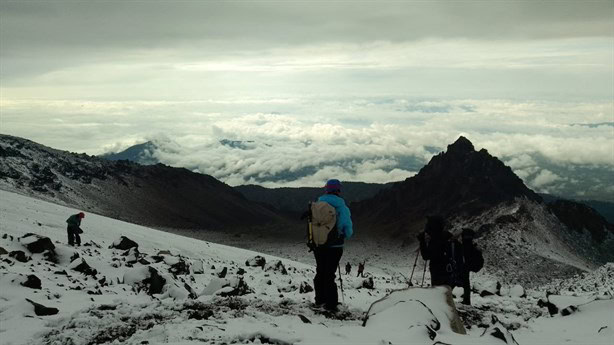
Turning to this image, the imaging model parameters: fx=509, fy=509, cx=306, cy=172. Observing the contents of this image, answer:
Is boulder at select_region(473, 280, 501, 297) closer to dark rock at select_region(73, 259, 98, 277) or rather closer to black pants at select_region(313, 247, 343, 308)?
black pants at select_region(313, 247, 343, 308)

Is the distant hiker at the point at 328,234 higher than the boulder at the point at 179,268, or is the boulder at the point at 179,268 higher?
the distant hiker at the point at 328,234

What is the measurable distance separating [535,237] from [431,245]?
8490cm

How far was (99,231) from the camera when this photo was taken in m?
31.0

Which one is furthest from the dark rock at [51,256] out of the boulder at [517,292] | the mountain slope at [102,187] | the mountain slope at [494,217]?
the mountain slope at [102,187]

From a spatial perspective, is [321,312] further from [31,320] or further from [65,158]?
[65,158]

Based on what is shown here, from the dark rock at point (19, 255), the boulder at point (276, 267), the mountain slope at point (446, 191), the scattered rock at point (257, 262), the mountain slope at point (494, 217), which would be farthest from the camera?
the mountain slope at point (446, 191)

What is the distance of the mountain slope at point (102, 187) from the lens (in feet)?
398

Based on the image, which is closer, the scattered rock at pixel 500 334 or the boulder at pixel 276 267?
the scattered rock at pixel 500 334

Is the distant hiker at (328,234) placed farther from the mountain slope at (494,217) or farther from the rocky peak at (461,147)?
the rocky peak at (461,147)

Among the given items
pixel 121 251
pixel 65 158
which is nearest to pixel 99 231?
pixel 121 251

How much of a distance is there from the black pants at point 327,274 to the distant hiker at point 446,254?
8.12ft

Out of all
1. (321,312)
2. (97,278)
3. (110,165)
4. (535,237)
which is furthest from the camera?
(110,165)

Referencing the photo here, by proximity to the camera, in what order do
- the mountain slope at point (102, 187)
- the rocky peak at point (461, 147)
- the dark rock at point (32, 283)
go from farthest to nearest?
the rocky peak at point (461, 147)
the mountain slope at point (102, 187)
the dark rock at point (32, 283)

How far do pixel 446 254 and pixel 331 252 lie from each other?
3.77 meters
